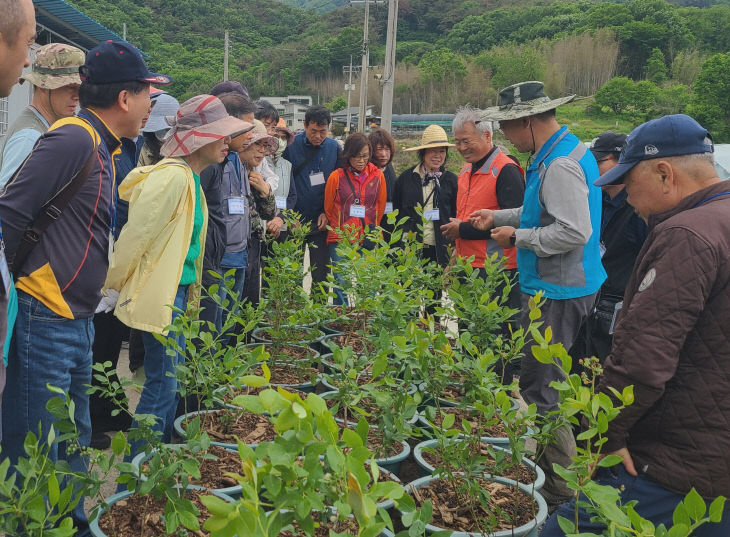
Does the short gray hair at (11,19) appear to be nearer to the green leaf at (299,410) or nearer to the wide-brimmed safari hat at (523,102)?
the green leaf at (299,410)

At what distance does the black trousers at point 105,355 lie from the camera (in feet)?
12.5

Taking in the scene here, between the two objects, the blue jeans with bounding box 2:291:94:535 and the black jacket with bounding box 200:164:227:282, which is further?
the black jacket with bounding box 200:164:227:282

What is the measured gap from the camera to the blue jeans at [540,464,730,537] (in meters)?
1.83

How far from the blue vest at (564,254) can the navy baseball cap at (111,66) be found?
1.94m

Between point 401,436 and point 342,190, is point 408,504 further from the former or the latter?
point 342,190

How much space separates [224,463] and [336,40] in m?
89.8

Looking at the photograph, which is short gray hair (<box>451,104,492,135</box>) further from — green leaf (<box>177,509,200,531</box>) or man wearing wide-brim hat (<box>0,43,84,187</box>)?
green leaf (<box>177,509,200,531</box>)

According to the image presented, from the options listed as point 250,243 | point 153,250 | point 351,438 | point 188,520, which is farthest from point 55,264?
point 250,243

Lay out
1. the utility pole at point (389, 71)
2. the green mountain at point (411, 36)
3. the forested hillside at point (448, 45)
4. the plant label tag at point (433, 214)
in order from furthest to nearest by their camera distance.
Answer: the green mountain at point (411, 36)
the forested hillside at point (448, 45)
the utility pole at point (389, 71)
the plant label tag at point (433, 214)

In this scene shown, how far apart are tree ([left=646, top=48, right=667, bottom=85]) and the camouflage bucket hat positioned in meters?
71.1

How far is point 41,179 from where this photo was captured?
2.19 metres

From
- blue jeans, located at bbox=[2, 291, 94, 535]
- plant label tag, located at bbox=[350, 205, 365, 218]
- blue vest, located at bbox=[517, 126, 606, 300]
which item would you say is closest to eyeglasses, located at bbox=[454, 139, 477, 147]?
blue vest, located at bbox=[517, 126, 606, 300]

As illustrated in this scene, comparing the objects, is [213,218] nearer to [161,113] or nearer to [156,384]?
[161,113]

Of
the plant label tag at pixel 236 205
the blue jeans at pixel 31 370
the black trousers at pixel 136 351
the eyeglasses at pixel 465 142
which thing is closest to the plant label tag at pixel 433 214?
the eyeglasses at pixel 465 142
